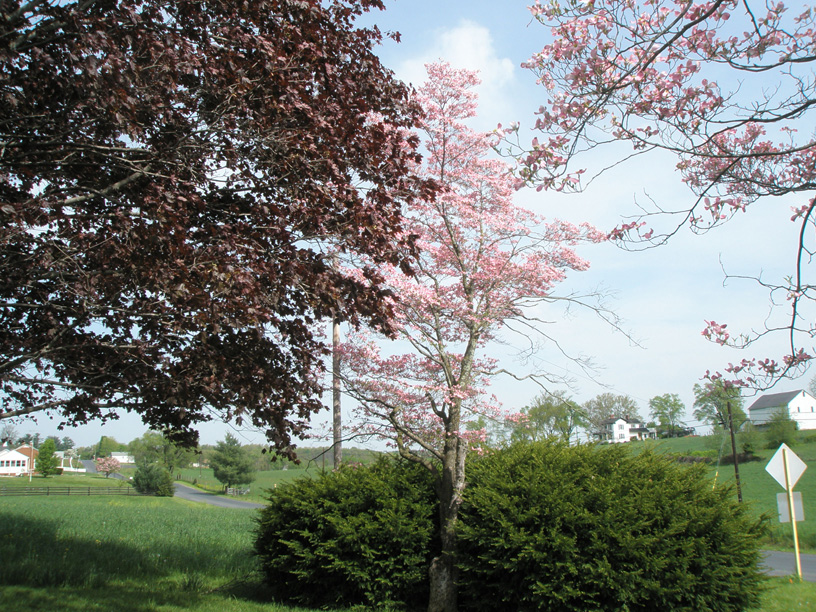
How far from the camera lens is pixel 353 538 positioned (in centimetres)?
868

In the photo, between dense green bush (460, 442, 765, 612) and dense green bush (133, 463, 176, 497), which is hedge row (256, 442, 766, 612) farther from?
dense green bush (133, 463, 176, 497)

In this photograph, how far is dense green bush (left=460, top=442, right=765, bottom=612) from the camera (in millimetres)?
6500

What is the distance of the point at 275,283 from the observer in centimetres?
557

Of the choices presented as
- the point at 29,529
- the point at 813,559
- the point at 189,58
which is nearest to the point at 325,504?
the point at 189,58

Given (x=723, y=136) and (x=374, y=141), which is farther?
(x=374, y=141)

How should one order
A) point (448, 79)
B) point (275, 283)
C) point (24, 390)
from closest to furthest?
1. point (275, 283)
2. point (24, 390)
3. point (448, 79)

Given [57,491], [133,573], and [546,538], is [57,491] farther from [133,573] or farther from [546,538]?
[546,538]

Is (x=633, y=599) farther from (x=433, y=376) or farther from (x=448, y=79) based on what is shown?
(x=448, y=79)

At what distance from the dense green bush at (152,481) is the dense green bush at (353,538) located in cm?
5006

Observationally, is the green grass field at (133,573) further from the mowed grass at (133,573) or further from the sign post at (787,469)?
the sign post at (787,469)

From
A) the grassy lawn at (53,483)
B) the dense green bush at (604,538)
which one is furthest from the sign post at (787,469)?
the grassy lawn at (53,483)

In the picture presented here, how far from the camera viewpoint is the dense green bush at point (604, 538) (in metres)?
6.50

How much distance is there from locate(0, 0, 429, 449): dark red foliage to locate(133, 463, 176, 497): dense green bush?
52.4 metres

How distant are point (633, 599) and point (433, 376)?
5759 millimetres
